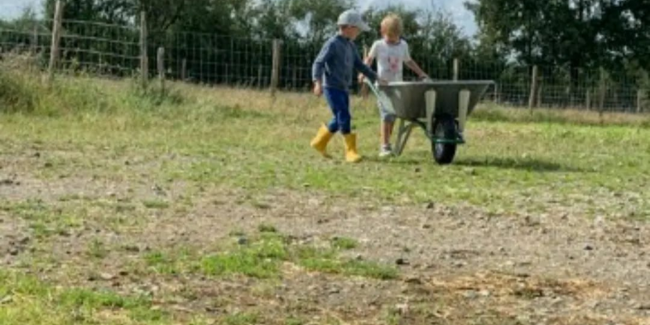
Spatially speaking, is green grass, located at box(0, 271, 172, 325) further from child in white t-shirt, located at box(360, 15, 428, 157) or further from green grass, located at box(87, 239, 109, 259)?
child in white t-shirt, located at box(360, 15, 428, 157)

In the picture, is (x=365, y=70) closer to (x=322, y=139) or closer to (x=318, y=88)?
(x=318, y=88)

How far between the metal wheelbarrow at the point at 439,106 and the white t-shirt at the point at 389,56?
87cm

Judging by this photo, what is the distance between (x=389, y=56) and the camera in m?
11.3

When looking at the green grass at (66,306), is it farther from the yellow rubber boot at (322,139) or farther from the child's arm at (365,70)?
the child's arm at (365,70)

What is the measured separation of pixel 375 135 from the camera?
14.8 meters

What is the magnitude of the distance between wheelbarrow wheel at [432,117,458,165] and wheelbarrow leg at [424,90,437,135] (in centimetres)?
6

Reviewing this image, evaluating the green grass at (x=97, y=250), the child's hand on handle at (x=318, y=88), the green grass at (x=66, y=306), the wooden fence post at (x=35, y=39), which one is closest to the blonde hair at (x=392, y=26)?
the child's hand on handle at (x=318, y=88)

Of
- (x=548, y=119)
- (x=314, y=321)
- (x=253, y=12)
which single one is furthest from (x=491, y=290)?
(x=253, y=12)

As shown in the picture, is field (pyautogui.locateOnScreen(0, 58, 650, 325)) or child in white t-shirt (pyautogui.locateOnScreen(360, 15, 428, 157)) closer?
field (pyautogui.locateOnScreen(0, 58, 650, 325))

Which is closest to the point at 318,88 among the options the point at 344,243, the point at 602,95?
the point at 344,243

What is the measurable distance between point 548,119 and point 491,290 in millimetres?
24008

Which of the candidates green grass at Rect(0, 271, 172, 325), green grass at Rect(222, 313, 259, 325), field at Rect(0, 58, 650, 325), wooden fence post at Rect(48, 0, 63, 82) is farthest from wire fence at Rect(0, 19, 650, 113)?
green grass at Rect(222, 313, 259, 325)

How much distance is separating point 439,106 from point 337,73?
3.50ft

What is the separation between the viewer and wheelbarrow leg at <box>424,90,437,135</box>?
399 inches
